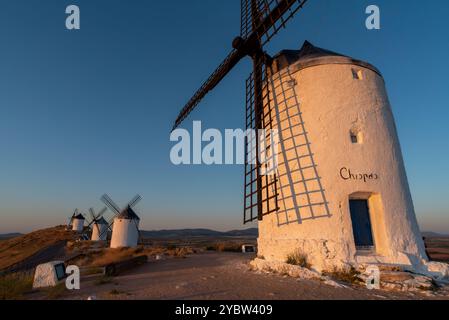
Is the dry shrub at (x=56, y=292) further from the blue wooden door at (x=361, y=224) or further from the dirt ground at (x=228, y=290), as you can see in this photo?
the blue wooden door at (x=361, y=224)

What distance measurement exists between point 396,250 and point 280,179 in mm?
4229

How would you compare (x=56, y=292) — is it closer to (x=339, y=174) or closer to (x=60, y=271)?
(x=60, y=271)

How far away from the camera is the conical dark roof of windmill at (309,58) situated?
9.54m

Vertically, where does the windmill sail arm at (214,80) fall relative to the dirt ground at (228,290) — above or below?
above

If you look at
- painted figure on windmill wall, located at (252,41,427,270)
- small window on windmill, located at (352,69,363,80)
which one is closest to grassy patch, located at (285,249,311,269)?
painted figure on windmill wall, located at (252,41,427,270)

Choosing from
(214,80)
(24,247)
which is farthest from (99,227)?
(214,80)

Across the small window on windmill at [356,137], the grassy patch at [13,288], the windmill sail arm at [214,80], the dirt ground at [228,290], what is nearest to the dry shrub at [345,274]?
the dirt ground at [228,290]

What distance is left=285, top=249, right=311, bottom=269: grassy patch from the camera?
7871 millimetres

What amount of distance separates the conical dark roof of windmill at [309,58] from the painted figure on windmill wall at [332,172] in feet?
0.15

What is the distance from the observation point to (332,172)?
27.6 ft

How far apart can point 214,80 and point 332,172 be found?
844cm

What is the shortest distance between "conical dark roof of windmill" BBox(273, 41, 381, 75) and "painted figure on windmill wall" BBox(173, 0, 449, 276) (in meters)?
0.05
